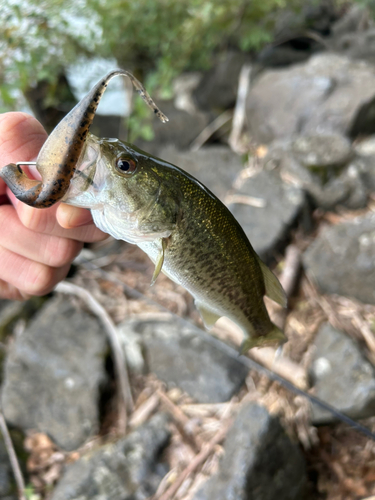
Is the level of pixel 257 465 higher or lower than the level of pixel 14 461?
Answer: higher

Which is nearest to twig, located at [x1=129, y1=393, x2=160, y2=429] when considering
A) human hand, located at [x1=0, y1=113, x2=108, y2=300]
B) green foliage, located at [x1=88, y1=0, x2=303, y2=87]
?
human hand, located at [x1=0, y1=113, x2=108, y2=300]

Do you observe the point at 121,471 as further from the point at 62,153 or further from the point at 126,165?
the point at 62,153

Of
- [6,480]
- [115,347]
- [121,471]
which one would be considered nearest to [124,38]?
[115,347]

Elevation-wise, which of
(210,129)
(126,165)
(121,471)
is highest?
(126,165)

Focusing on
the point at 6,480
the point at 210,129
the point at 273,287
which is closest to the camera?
the point at 273,287

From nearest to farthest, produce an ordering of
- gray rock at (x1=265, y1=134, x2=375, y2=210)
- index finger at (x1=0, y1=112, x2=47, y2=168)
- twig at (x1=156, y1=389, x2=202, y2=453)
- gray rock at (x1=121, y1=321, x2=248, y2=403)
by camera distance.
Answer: index finger at (x1=0, y1=112, x2=47, y2=168) → twig at (x1=156, y1=389, x2=202, y2=453) → gray rock at (x1=121, y1=321, x2=248, y2=403) → gray rock at (x1=265, y1=134, x2=375, y2=210)

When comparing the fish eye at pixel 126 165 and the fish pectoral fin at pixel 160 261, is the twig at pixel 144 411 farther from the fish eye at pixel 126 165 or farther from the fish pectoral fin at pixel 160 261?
the fish eye at pixel 126 165

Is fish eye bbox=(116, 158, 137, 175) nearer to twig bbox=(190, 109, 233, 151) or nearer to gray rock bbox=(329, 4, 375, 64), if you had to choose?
twig bbox=(190, 109, 233, 151)

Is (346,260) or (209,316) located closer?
(209,316)
